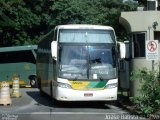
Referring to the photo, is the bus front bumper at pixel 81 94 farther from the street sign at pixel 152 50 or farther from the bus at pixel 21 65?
the bus at pixel 21 65

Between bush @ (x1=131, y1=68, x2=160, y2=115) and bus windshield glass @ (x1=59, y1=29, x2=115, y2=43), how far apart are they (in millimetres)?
3655

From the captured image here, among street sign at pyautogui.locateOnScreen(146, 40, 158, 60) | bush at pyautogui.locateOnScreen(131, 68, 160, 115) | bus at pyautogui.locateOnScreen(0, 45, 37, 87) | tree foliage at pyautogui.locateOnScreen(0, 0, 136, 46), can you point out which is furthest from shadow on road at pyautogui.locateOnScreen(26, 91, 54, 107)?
tree foliage at pyautogui.locateOnScreen(0, 0, 136, 46)

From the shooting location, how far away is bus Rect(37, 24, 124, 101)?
20.8 metres

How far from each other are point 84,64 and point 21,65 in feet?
63.1

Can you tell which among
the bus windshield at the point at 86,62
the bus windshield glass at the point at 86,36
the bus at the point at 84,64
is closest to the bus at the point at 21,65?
the bus at the point at 84,64

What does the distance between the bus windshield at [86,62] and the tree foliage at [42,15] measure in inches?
913

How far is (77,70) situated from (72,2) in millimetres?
27604

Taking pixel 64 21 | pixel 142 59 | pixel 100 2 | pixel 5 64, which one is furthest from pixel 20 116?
pixel 100 2

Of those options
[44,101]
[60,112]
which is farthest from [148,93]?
[44,101]

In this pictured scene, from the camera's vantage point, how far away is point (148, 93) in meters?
18.0

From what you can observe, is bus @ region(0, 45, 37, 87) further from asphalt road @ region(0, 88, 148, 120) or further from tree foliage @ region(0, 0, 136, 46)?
asphalt road @ region(0, 88, 148, 120)

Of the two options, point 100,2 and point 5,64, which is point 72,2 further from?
point 5,64

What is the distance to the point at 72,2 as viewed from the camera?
48000 millimetres

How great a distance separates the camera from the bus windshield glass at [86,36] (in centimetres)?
2155
